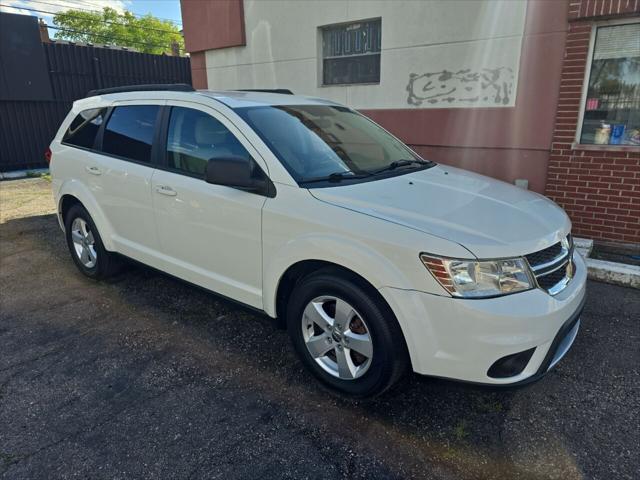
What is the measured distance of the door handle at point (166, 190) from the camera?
3404 mm

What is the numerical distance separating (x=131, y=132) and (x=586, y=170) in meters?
4.96

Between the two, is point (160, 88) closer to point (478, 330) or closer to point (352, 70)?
point (478, 330)

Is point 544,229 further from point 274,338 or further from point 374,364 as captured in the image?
point 274,338

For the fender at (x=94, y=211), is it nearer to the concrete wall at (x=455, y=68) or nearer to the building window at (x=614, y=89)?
the concrete wall at (x=455, y=68)

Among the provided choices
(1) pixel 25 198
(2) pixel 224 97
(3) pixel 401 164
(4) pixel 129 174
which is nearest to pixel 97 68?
(1) pixel 25 198

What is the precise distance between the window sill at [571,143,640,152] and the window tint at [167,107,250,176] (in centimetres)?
426

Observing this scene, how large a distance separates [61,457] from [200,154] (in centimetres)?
205

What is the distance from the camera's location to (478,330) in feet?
7.32

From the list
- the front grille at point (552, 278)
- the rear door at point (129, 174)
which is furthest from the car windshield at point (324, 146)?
the front grille at point (552, 278)

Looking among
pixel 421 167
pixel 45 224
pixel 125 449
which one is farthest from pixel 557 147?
pixel 45 224

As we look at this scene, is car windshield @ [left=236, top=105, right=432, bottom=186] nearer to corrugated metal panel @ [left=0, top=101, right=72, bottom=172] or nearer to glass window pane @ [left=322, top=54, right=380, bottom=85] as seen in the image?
glass window pane @ [left=322, top=54, right=380, bottom=85]

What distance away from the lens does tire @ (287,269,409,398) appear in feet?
8.14

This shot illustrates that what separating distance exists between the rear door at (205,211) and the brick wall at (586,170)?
4.20 m

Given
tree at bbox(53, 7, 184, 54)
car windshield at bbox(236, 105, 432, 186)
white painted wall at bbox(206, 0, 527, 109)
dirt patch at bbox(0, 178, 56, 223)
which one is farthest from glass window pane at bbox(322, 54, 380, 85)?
tree at bbox(53, 7, 184, 54)
